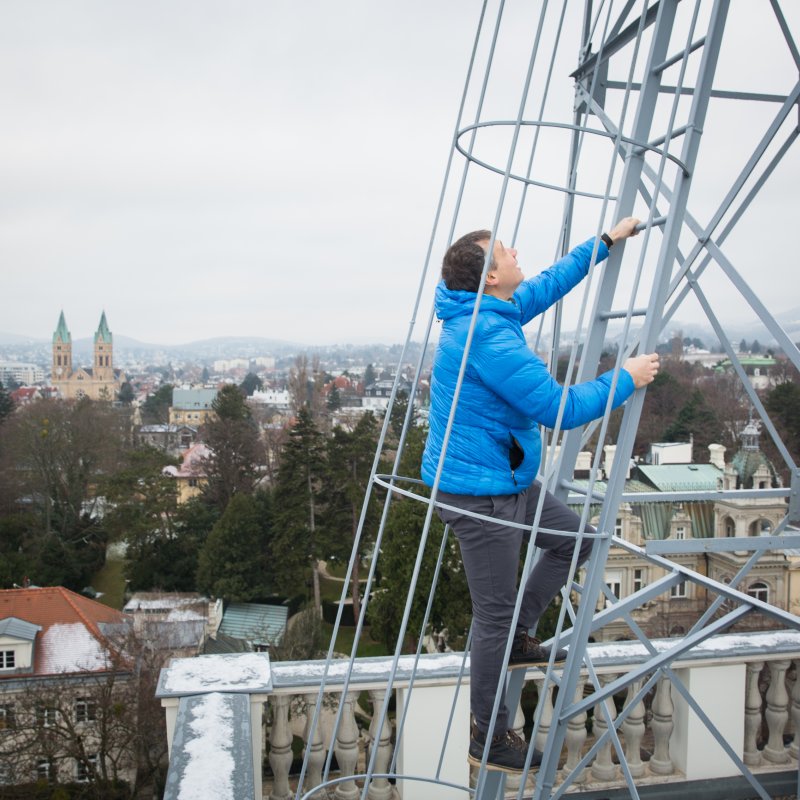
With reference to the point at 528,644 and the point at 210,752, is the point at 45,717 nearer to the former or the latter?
the point at 210,752

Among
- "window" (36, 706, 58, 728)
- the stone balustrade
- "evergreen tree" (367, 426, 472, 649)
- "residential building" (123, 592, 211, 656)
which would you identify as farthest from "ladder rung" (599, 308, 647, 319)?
"residential building" (123, 592, 211, 656)

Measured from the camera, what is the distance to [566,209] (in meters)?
2.41

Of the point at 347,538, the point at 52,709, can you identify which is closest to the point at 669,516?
the point at 347,538

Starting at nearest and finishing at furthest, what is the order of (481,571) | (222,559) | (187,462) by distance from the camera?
(481,571)
(222,559)
(187,462)

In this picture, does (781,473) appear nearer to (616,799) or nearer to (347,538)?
(347,538)

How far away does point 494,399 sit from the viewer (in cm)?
192

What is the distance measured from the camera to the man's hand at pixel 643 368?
1.79 metres

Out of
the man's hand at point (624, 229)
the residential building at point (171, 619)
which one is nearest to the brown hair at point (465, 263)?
the man's hand at point (624, 229)

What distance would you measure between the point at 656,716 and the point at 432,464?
1.85 metres

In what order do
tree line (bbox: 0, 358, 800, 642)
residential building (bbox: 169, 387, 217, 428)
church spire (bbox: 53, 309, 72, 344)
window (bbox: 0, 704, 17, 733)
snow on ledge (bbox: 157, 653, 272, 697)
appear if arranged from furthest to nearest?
church spire (bbox: 53, 309, 72, 344)
residential building (bbox: 169, 387, 217, 428)
tree line (bbox: 0, 358, 800, 642)
window (bbox: 0, 704, 17, 733)
snow on ledge (bbox: 157, 653, 272, 697)

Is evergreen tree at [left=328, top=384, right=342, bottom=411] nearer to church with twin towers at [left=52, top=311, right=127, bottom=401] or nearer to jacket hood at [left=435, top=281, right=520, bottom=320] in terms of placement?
church with twin towers at [left=52, top=311, right=127, bottom=401]

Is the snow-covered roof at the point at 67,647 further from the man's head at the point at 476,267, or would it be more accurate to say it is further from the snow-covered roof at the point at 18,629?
the man's head at the point at 476,267

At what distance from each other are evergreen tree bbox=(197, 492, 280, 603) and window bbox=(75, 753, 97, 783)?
9.98 metres

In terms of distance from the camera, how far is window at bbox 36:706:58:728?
1150 centimetres
